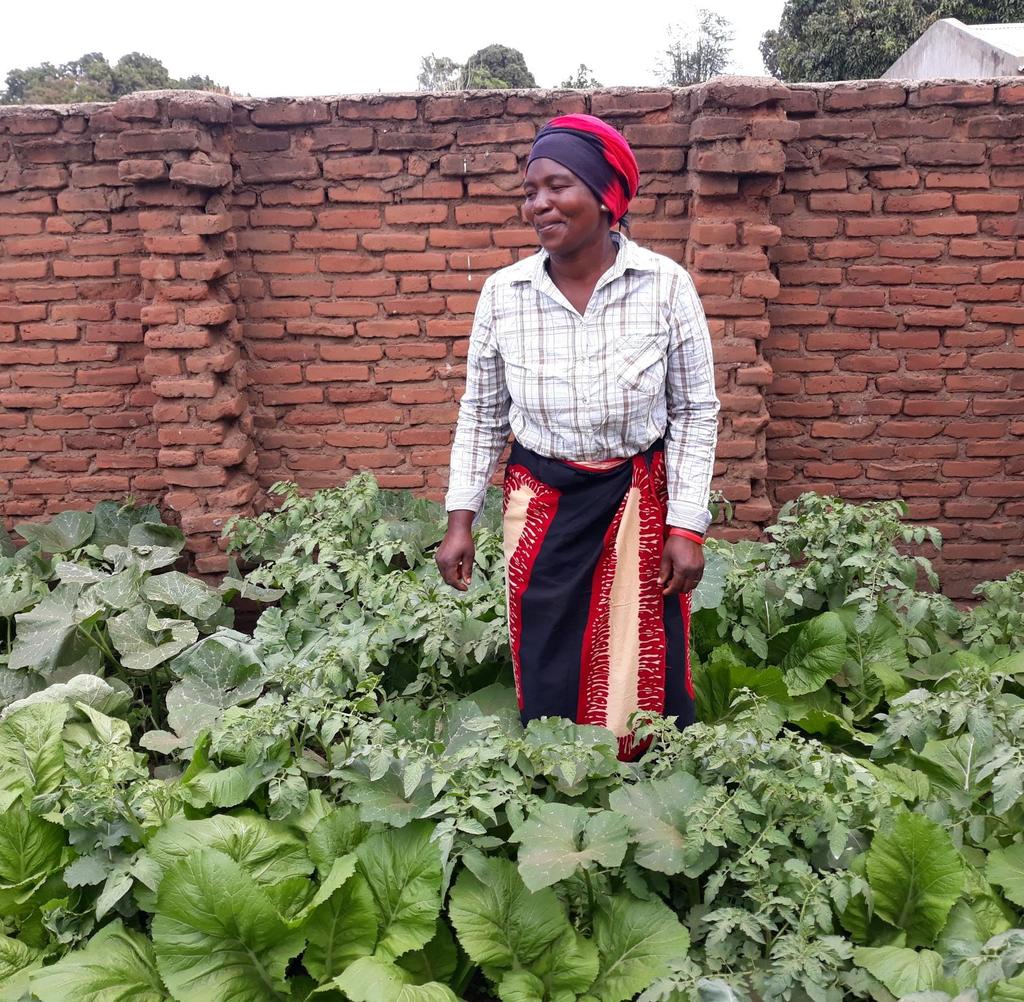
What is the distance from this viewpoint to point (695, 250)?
161 inches

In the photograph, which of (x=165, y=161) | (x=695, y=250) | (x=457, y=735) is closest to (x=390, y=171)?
(x=165, y=161)

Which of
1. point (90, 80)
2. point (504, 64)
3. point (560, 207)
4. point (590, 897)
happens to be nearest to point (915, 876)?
point (590, 897)

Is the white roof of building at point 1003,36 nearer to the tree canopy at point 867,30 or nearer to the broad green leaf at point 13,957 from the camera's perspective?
the broad green leaf at point 13,957

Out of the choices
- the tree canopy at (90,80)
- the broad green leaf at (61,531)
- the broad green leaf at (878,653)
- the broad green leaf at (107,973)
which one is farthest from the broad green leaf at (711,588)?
the tree canopy at (90,80)

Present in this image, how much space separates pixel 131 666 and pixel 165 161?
1.93m

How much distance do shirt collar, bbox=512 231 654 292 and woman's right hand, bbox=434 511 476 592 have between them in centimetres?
66

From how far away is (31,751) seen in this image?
304 centimetres

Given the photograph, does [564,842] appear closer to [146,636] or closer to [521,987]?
[521,987]

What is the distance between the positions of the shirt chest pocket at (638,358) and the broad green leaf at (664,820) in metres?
0.95

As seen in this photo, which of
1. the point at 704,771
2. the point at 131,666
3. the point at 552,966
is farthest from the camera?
the point at 131,666

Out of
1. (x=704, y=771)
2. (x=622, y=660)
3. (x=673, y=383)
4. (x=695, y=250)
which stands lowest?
(x=704, y=771)

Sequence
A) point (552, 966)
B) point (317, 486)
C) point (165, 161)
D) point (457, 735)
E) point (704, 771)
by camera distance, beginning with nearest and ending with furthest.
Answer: point (552, 966)
point (704, 771)
point (457, 735)
point (165, 161)
point (317, 486)

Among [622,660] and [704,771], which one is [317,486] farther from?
[704,771]

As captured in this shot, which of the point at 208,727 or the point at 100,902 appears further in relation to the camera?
the point at 208,727
